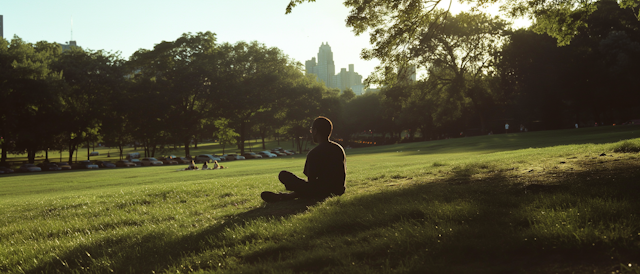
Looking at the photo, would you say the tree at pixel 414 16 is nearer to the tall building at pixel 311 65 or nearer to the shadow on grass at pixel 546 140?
the shadow on grass at pixel 546 140

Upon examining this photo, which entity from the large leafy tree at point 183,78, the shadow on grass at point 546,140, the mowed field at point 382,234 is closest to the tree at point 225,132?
the large leafy tree at point 183,78

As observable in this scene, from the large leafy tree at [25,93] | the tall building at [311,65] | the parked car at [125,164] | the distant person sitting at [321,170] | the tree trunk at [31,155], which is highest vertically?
the tall building at [311,65]

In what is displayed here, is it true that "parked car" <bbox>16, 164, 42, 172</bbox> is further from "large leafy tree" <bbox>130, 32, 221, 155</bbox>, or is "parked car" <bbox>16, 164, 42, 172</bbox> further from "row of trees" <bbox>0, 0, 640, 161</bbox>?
"large leafy tree" <bbox>130, 32, 221, 155</bbox>

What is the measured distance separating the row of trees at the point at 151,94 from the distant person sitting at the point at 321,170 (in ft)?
139

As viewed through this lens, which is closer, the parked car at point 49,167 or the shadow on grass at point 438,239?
the shadow on grass at point 438,239

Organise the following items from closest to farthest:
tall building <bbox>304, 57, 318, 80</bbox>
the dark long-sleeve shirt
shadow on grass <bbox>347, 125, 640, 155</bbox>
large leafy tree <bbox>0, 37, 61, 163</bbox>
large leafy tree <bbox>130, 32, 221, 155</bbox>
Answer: the dark long-sleeve shirt, shadow on grass <bbox>347, 125, 640, 155</bbox>, large leafy tree <bbox>0, 37, 61, 163</bbox>, large leafy tree <bbox>130, 32, 221, 155</bbox>, tall building <bbox>304, 57, 318, 80</bbox>

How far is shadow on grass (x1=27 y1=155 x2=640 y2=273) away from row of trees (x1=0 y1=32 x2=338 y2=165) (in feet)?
143

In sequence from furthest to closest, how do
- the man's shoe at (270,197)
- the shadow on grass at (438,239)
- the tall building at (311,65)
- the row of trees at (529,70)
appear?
the tall building at (311,65), the row of trees at (529,70), the man's shoe at (270,197), the shadow on grass at (438,239)

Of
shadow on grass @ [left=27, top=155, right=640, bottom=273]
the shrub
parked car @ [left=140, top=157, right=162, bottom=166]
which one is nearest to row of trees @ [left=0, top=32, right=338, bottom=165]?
parked car @ [left=140, top=157, right=162, bottom=166]

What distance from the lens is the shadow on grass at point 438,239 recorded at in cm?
338

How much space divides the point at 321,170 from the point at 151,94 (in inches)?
1863

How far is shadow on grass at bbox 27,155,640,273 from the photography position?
338 centimetres

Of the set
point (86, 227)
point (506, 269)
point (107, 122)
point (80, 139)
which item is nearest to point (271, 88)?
point (107, 122)

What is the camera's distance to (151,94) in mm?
48375
